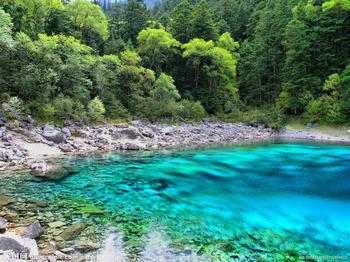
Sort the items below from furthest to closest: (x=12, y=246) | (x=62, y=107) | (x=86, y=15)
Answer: (x=86, y=15), (x=62, y=107), (x=12, y=246)

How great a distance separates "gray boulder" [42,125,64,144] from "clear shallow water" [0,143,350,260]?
319cm

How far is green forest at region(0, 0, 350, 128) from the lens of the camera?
2322cm

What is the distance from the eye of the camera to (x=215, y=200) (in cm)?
1138

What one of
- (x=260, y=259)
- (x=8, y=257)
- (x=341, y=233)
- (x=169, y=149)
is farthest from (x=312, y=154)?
(x=8, y=257)

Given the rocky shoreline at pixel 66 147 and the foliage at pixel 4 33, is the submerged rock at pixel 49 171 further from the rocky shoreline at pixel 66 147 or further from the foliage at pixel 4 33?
the foliage at pixel 4 33

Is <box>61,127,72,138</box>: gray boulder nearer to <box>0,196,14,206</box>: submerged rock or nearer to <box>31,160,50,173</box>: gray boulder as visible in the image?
<box>31,160,50,173</box>: gray boulder

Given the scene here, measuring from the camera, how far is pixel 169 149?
23609 millimetres

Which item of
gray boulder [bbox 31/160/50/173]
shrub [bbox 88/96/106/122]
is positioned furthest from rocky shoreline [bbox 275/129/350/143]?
gray boulder [bbox 31/160/50/173]

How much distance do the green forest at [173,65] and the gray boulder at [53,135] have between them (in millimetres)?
2617

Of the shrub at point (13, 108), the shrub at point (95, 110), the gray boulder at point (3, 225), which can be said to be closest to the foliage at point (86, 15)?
the shrub at point (95, 110)

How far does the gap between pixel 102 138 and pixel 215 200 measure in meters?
13.6

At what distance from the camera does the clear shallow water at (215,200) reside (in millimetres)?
7746

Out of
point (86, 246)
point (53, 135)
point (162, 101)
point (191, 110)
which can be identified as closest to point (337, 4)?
point (191, 110)

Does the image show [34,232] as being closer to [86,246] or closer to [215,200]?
[86,246]
